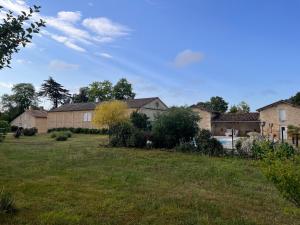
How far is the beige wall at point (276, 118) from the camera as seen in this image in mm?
42250

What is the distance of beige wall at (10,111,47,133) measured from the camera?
198ft

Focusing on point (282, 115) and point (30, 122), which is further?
point (30, 122)

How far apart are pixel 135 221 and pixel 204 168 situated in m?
8.17

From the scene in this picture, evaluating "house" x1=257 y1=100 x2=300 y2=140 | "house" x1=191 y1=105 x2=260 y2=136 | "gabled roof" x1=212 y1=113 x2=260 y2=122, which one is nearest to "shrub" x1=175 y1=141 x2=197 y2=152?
"house" x1=257 y1=100 x2=300 y2=140

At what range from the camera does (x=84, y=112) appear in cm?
5344

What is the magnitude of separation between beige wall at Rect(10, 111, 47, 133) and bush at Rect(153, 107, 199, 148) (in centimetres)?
4238

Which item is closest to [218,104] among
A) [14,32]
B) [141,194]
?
[141,194]

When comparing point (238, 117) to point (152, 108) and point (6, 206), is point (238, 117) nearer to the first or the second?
point (152, 108)

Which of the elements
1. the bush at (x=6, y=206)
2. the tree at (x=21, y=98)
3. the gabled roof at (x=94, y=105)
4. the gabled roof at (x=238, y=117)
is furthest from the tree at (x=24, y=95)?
the bush at (x=6, y=206)

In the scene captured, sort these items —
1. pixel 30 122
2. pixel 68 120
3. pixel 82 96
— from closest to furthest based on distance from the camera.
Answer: pixel 68 120 < pixel 30 122 < pixel 82 96

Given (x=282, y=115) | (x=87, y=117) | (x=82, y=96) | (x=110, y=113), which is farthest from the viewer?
(x=82, y=96)

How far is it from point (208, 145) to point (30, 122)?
4779 centimetres

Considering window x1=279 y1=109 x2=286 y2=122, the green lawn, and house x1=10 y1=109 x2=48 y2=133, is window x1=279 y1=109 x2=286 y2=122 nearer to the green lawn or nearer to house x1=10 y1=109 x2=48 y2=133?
the green lawn

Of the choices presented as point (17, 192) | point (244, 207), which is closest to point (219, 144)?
point (244, 207)
